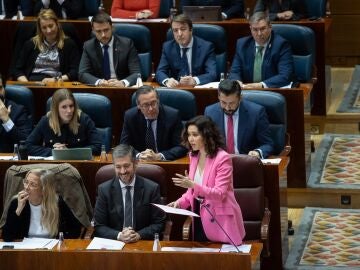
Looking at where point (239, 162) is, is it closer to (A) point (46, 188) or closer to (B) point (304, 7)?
(A) point (46, 188)

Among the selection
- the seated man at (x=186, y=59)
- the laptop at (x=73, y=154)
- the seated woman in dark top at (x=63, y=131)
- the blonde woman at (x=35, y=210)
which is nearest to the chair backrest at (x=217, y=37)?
the seated man at (x=186, y=59)

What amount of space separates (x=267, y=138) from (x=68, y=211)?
1.35m

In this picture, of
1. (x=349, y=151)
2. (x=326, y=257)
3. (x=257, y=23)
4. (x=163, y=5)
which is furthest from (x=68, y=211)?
(x=163, y=5)

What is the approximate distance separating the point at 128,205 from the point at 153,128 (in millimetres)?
1040

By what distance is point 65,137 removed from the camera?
6.95 m

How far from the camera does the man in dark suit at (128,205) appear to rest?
19.5ft

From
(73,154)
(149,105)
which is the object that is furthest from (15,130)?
(149,105)

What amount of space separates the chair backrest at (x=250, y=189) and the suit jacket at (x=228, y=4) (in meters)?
3.11

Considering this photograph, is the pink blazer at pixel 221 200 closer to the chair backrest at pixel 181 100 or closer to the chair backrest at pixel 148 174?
the chair backrest at pixel 148 174

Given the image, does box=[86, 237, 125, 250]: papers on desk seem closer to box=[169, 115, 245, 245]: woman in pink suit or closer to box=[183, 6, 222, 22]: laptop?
box=[169, 115, 245, 245]: woman in pink suit

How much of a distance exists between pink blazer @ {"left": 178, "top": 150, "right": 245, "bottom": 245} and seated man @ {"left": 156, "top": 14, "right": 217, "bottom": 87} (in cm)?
215

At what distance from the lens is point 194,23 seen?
855cm

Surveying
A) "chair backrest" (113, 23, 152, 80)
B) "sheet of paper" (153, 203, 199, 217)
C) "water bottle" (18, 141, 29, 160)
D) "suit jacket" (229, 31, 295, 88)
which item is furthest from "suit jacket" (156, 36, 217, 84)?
"sheet of paper" (153, 203, 199, 217)

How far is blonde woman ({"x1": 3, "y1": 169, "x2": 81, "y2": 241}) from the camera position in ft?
19.5
